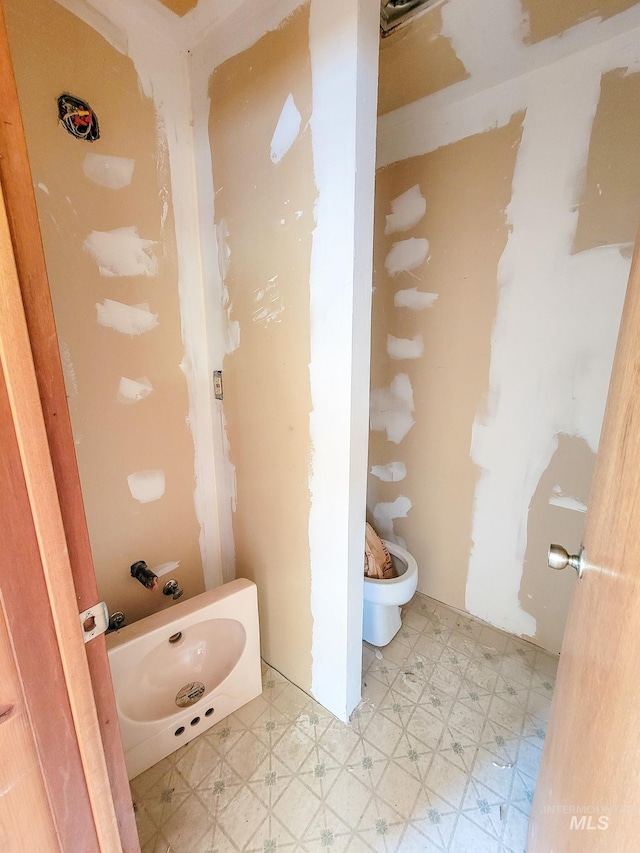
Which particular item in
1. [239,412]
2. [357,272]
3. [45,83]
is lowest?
[239,412]

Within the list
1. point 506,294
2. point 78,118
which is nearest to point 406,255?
point 506,294

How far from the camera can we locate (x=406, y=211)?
1.74 metres

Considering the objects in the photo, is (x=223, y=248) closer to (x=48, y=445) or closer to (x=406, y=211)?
(x=406, y=211)

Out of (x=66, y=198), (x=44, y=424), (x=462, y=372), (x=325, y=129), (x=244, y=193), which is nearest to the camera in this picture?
(x=44, y=424)

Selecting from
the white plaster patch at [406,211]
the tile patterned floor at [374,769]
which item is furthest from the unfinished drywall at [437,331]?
the tile patterned floor at [374,769]

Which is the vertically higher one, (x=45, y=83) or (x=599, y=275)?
(x=45, y=83)

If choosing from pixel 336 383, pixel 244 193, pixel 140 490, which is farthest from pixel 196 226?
pixel 140 490

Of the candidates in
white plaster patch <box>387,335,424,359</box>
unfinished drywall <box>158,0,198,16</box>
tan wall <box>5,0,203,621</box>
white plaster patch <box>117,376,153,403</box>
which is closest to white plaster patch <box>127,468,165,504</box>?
tan wall <box>5,0,203,621</box>

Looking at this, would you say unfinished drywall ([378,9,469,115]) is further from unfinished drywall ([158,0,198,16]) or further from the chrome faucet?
the chrome faucet

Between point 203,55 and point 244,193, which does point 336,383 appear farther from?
point 203,55

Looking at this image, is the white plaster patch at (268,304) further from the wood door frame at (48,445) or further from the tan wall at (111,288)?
the wood door frame at (48,445)

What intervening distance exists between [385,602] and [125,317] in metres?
1.53

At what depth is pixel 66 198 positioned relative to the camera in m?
1.13

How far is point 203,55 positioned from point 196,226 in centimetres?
52
